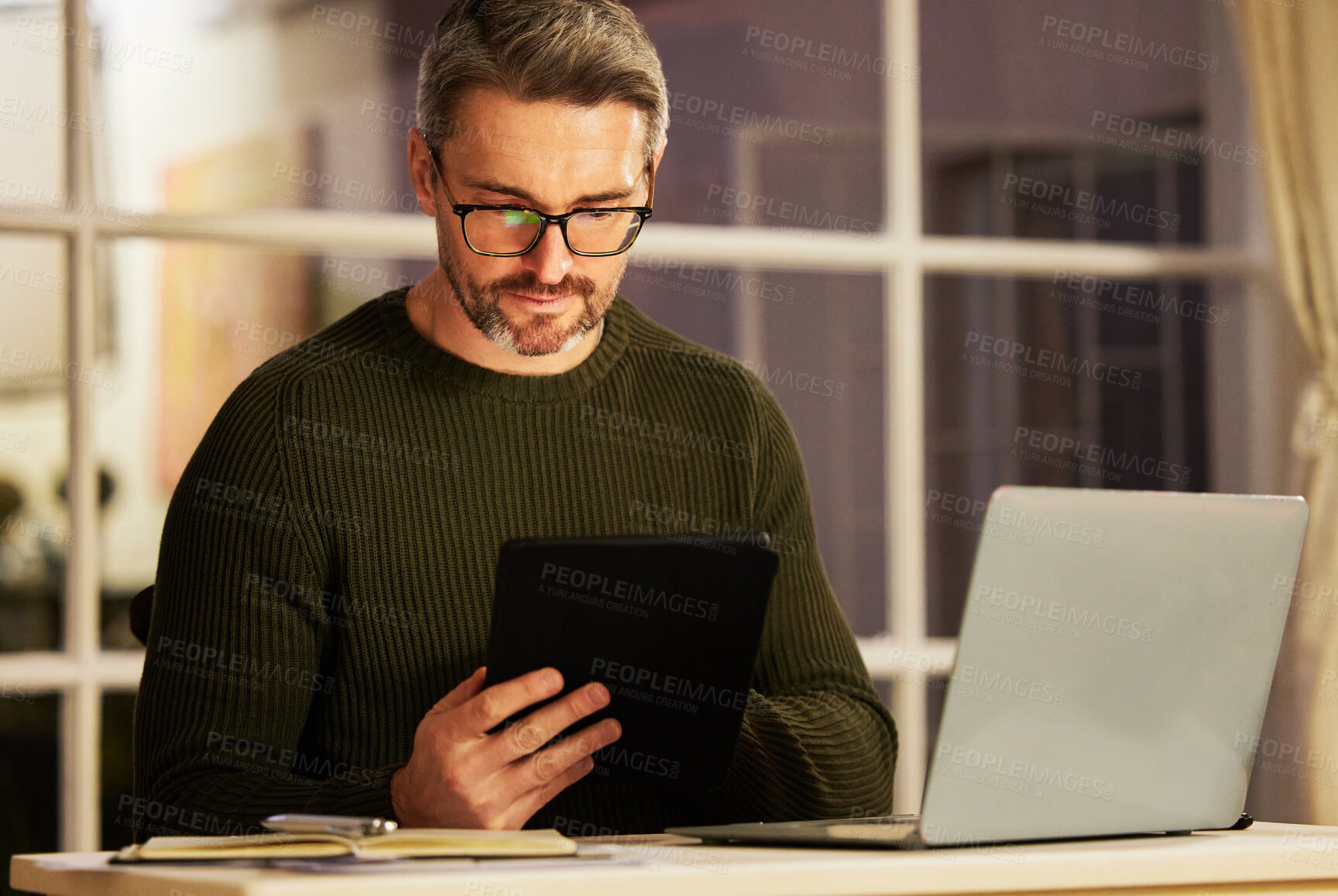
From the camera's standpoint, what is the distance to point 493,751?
118 centimetres

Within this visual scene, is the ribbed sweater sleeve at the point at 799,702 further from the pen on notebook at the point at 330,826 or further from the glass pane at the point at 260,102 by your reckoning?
the glass pane at the point at 260,102

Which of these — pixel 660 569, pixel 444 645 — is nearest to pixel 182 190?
pixel 444 645

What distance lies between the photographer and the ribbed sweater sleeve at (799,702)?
1502 millimetres

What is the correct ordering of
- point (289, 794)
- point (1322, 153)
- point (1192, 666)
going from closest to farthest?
point (1192, 666)
point (289, 794)
point (1322, 153)

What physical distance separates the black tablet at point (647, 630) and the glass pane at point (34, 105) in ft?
4.85

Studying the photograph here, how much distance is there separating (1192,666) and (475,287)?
0.86 meters

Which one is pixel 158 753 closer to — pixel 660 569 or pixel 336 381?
pixel 336 381

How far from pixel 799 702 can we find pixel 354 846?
0.71m

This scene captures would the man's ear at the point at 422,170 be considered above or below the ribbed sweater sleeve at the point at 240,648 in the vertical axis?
above

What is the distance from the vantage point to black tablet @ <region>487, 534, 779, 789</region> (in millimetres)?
1180

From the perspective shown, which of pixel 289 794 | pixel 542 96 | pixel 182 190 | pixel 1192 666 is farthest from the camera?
pixel 182 190

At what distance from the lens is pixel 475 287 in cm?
158

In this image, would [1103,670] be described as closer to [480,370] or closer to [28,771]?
[480,370]

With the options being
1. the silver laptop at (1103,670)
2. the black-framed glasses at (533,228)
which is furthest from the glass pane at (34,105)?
the silver laptop at (1103,670)
